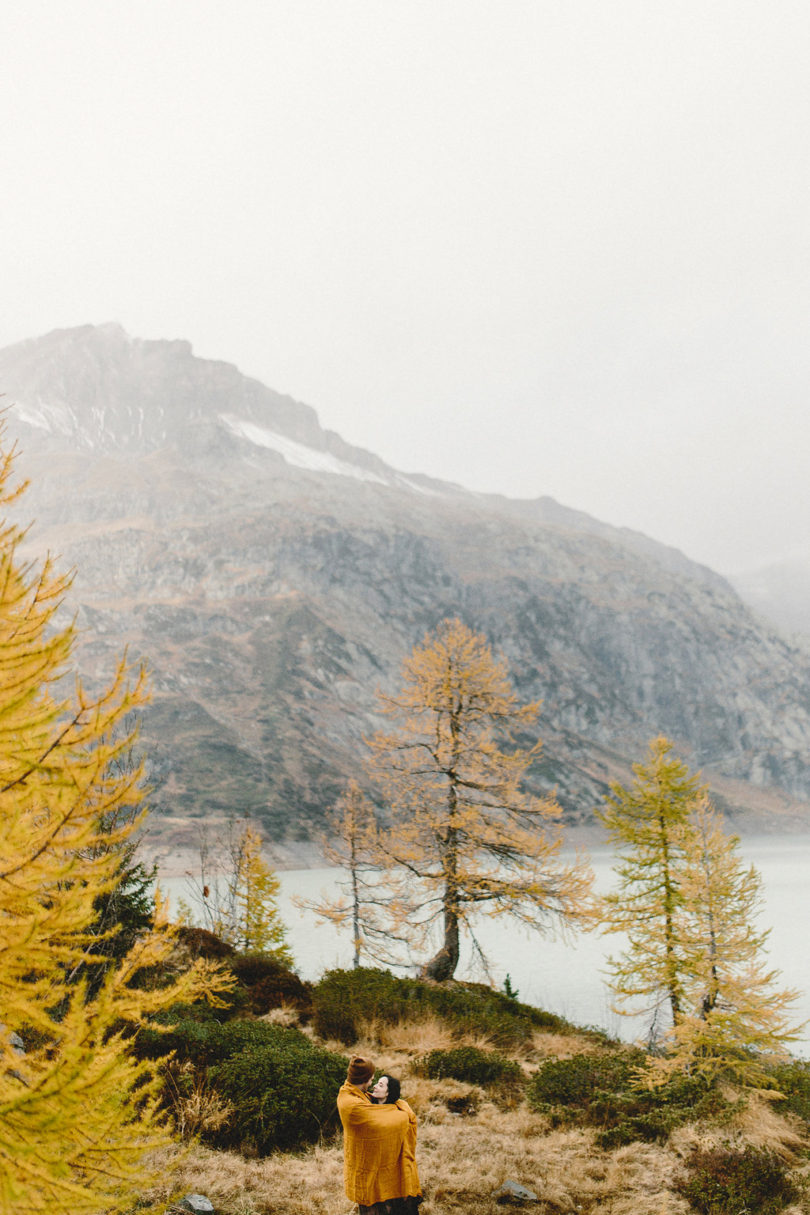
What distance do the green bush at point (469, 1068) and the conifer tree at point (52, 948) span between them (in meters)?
8.08

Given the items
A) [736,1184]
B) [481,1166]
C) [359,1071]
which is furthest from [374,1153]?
[736,1184]

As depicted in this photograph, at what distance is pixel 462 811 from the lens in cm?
1647

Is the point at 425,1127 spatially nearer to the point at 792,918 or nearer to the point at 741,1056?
the point at 741,1056

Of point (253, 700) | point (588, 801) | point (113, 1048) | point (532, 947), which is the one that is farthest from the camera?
point (588, 801)

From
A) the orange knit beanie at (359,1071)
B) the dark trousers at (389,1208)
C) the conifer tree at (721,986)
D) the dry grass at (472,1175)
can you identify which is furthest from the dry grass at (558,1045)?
the orange knit beanie at (359,1071)

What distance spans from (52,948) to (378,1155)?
3369mm

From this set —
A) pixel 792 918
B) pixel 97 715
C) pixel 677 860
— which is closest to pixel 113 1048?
pixel 97 715

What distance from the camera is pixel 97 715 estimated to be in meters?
3.49

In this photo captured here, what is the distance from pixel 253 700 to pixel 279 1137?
16616 cm

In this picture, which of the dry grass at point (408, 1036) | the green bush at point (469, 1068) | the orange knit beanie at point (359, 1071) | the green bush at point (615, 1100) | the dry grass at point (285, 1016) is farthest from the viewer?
the dry grass at point (285, 1016)

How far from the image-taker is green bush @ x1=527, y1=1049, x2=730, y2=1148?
850 centimetres

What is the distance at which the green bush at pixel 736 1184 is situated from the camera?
6.51 m

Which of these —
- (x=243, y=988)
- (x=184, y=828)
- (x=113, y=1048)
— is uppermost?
(x=113, y=1048)

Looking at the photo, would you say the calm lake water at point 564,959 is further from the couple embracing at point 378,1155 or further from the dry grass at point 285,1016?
the couple embracing at point 378,1155
